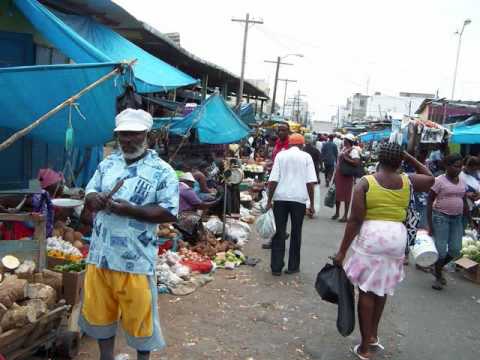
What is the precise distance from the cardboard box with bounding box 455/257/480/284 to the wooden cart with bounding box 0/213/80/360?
584cm

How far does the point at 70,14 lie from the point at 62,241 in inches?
167

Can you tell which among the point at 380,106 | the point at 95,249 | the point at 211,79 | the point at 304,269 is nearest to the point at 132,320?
the point at 95,249

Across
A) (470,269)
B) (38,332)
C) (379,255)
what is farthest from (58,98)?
(470,269)

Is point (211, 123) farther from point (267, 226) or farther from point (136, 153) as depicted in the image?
point (136, 153)

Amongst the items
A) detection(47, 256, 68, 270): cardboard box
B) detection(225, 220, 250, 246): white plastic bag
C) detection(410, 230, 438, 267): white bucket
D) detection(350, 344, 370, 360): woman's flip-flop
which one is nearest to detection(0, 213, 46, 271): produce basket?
detection(47, 256, 68, 270): cardboard box

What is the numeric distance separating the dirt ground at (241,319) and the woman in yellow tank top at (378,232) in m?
0.84

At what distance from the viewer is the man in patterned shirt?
3312 millimetres

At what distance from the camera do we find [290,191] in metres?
6.88

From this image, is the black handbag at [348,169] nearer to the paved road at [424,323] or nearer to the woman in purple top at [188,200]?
the paved road at [424,323]

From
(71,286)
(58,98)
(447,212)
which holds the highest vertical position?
(58,98)

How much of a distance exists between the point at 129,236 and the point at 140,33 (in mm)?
8063

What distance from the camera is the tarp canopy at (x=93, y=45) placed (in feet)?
19.3

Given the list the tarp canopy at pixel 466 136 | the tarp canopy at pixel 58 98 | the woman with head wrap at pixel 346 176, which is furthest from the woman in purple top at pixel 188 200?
the tarp canopy at pixel 466 136

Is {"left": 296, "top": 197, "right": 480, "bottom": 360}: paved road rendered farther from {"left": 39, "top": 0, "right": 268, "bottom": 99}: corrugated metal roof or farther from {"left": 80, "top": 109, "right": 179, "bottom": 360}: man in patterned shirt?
{"left": 39, "top": 0, "right": 268, "bottom": 99}: corrugated metal roof
